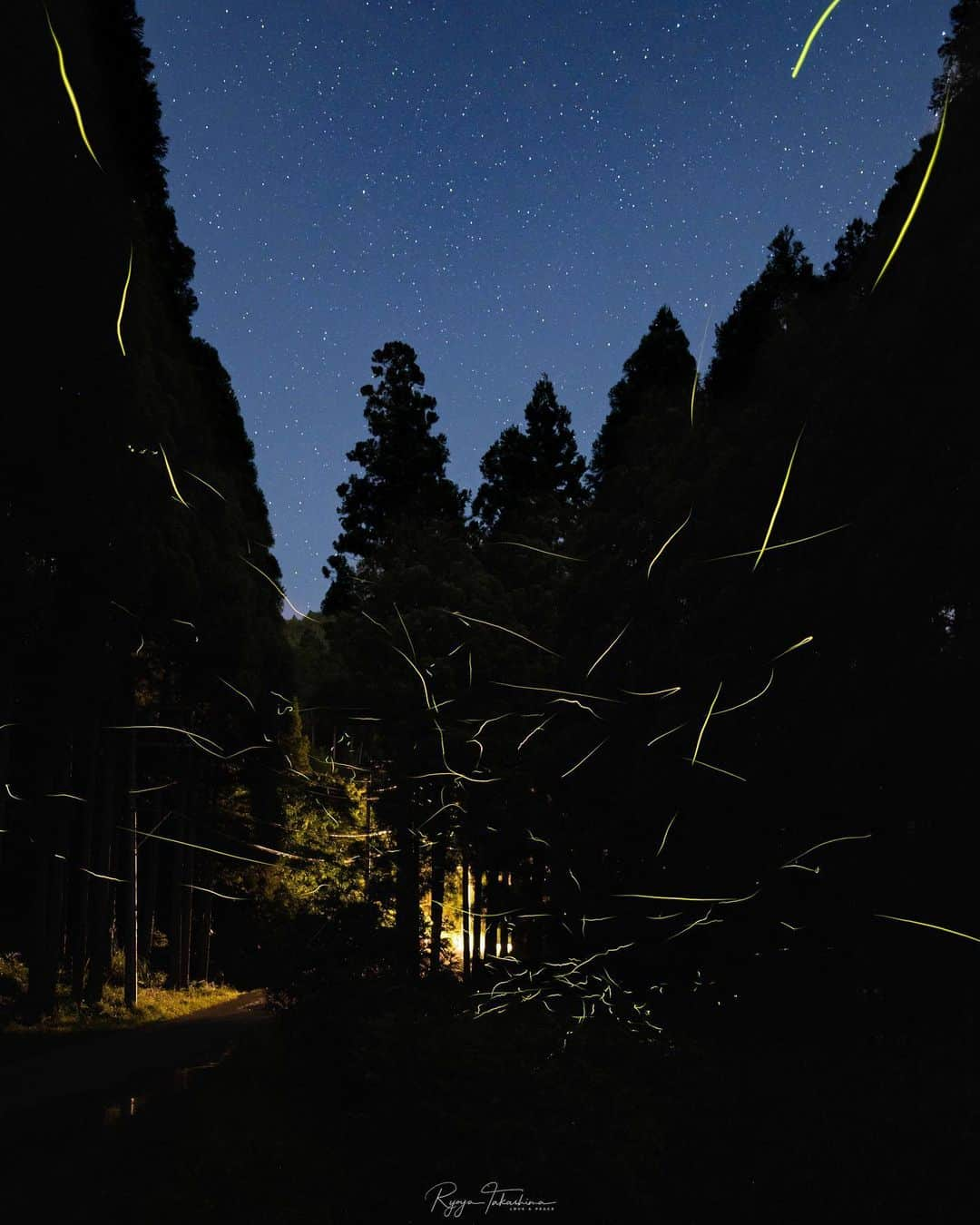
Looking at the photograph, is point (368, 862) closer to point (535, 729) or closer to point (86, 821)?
point (535, 729)

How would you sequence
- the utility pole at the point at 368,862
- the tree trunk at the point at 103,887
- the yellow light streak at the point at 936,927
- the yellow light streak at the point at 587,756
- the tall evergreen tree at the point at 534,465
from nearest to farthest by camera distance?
the yellow light streak at the point at 936,927 < the yellow light streak at the point at 587,756 < the utility pole at the point at 368,862 < the tree trunk at the point at 103,887 < the tall evergreen tree at the point at 534,465

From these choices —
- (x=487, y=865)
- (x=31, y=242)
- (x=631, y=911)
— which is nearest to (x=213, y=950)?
(x=487, y=865)

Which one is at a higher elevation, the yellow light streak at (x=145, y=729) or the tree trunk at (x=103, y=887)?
the yellow light streak at (x=145, y=729)

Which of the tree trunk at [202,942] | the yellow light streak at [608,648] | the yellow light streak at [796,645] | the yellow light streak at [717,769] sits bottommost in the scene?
the tree trunk at [202,942]

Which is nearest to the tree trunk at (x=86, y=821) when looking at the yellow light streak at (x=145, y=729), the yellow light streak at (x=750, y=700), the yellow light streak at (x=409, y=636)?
the yellow light streak at (x=145, y=729)

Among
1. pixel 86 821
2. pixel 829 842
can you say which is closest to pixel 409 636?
A: pixel 86 821

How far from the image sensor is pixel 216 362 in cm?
2267

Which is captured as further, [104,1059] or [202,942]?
[202,942]

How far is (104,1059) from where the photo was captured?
45.1 feet

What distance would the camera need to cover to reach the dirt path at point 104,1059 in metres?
10.9

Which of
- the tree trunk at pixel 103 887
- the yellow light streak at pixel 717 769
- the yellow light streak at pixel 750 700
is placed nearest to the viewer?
the yellow light streak at pixel 750 700

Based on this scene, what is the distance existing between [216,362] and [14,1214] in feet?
64.1

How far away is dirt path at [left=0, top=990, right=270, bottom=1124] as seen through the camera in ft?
35.9

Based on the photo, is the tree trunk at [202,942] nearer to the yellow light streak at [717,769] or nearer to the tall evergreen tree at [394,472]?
the tall evergreen tree at [394,472]
